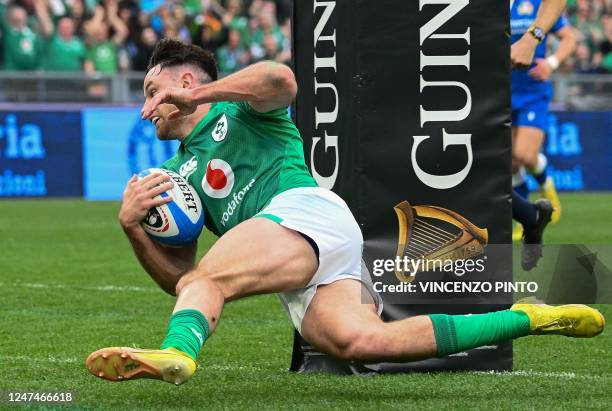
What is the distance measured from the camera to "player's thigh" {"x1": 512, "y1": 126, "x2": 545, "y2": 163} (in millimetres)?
11000

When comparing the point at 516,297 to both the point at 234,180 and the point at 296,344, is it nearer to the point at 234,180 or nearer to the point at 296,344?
the point at 296,344

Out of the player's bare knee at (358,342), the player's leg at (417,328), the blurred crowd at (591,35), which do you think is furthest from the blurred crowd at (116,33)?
the player's bare knee at (358,342)

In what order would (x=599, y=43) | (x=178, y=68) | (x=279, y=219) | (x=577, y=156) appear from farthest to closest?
(x=599, y=43) → (x=577, y=156) → (x=178, y=68) → (x=279, y=219)

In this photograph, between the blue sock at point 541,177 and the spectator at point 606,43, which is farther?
the spectator at point 606,43

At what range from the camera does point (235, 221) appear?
18.3ft

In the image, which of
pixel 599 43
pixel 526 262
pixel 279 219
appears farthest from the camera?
pixel 599 43

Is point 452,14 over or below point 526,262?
over

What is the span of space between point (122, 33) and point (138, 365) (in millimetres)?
15852

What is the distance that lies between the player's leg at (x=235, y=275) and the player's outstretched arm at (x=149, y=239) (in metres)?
0.22

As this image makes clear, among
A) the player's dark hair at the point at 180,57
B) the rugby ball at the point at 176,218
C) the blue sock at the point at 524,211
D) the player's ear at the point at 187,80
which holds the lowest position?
the blue sock at the point at 524,211

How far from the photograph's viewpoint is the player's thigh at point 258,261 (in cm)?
514

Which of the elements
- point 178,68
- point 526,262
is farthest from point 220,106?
point 526,262

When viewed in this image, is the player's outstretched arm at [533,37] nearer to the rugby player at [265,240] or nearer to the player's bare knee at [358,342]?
the rugby player at [265,240]

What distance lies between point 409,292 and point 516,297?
571 millimetres
